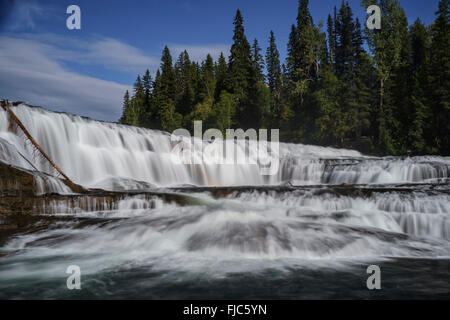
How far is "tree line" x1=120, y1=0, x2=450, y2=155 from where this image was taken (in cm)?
2481

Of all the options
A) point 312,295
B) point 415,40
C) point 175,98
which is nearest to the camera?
point 312,295

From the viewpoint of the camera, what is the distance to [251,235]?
5840 millimetres

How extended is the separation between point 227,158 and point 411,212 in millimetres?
10618

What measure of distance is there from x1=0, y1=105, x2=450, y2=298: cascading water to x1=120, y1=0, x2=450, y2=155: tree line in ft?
66.2

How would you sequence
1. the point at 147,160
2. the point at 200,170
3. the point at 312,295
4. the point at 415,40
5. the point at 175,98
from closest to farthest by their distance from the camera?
the point at 312,295
the point at 147,160
the point at 200,170
the point at 415,40
the point at 175,98

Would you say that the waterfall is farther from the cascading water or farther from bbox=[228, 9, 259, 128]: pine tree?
bbox=[228, 9, 259, 128]: pine tree

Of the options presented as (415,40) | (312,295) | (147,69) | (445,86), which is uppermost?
(147,69)

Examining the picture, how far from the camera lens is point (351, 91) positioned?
1182 inches

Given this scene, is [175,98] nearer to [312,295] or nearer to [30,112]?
[30,112]

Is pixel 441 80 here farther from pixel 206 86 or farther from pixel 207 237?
pixel 206 86

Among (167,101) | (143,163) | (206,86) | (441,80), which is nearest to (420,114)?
(441,80)

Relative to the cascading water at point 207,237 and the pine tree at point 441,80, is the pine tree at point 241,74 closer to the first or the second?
the pine tree at point 441,80

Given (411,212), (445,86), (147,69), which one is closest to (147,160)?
(411,212)

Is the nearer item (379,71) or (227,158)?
(227,158)
